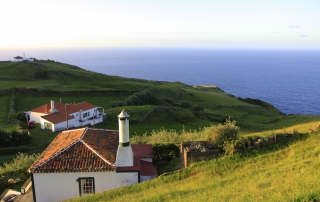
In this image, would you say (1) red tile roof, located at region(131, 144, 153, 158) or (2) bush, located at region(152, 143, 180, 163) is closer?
(1) red tile roof, located at region(131, 144, 153, 158)

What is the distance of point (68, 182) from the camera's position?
1769 cm

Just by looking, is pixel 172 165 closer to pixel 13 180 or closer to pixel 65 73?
pixel 13 180

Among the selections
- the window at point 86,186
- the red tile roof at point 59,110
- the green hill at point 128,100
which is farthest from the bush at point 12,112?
the window at point 86,186

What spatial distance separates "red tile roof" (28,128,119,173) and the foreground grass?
2426mm

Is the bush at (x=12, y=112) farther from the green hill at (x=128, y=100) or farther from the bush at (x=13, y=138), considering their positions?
the bush at (x=13, y=138)

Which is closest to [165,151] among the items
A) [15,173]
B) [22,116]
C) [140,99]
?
[15,173]

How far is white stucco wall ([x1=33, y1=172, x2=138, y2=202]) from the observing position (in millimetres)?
17641

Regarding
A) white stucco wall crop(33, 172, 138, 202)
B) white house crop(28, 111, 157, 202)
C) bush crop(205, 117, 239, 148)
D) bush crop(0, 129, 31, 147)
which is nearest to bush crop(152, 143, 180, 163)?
white house crop(28, 111, 157, 202)

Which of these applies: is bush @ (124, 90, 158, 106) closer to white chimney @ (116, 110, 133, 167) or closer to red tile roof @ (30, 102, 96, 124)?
red tile roof @ (30, 102, 96, 124)

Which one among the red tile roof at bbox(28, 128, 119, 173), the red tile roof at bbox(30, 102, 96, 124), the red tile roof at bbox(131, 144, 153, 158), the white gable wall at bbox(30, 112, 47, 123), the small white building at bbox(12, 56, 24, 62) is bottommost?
the white gable wall at bbox(30, 112, 47, 123)

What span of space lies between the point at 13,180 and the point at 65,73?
69202 millimetres

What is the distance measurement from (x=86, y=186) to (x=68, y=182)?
1.12m

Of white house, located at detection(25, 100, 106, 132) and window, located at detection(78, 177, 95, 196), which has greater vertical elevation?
window, located at detection(78, 177, 95, 196)

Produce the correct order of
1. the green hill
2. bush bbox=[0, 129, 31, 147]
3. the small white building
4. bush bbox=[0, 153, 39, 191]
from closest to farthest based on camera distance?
bush bbox=[0, 153, 39, 191], bush bbox=[0, 129, 31, 147], the green hill, the small white building
